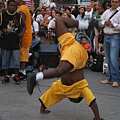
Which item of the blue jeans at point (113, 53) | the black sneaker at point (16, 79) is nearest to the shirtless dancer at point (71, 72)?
Result: the black sneaker at point (16, 79)

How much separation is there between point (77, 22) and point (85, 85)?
87 cm

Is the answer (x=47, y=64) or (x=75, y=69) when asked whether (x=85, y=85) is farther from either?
(x=47, y=64)

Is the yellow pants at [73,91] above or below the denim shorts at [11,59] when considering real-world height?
above

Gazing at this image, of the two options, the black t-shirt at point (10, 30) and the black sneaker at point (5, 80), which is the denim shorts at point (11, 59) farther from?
the black sneaker at point (5, 80)

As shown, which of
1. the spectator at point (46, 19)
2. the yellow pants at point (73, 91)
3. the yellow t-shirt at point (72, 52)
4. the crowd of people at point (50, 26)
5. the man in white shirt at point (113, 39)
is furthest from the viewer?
the spectator at point (46, 19)

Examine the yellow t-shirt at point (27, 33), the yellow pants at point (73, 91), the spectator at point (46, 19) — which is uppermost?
the yellow t-shirt at point (27, 33)

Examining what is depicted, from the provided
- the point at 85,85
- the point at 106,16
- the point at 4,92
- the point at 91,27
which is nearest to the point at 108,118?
the point at 85,85

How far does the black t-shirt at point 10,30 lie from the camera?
815 centimetres

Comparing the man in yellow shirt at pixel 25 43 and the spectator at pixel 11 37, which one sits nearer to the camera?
the spectator at pixel 11 37

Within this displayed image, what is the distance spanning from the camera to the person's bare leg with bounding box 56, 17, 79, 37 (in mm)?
5473

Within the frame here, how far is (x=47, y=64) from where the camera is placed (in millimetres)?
10273

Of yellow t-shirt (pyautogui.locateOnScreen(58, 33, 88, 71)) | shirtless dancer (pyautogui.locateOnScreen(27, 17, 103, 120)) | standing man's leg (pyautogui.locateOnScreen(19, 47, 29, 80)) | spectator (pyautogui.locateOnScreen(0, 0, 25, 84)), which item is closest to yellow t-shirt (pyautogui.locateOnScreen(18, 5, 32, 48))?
standing man's leg (pyautogui.locateOnScreen(19, 47, 29, 80))

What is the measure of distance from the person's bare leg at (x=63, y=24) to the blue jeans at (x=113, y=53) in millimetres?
2714

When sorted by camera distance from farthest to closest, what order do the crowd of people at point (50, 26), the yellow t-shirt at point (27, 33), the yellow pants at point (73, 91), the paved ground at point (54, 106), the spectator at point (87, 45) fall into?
the spectator at point (87, 45), the yellow t-shirt at point (27, 33), the crowd of people at point (50, 26), the paved ground at point (54, 106), the yellow pants at point (73, 91)
